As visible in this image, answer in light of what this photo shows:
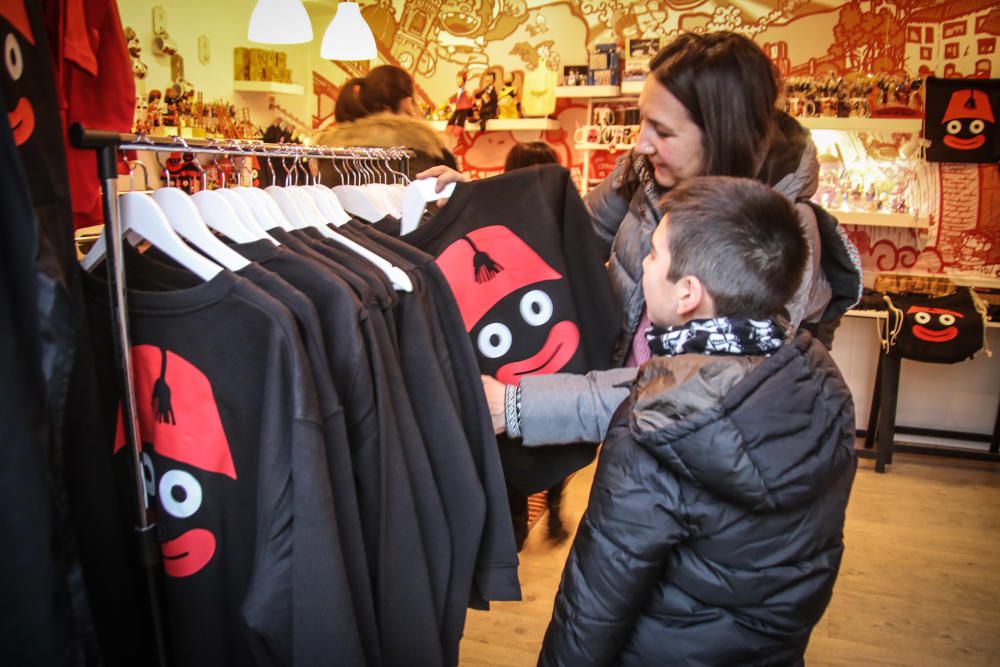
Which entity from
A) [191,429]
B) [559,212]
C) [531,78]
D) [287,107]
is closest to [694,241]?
[559,212]

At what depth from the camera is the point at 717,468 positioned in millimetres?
1257

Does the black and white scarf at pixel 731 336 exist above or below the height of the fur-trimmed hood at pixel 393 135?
below

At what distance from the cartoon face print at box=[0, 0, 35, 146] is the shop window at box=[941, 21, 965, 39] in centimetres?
525

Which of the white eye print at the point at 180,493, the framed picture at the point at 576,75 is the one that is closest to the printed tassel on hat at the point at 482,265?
the white eye print at the point at 180,493

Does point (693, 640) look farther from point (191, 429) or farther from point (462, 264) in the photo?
point (191, 429)

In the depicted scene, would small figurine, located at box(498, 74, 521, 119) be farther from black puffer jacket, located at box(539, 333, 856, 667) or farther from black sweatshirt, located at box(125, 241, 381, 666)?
black sweatshirt, located at box(125, 241, 381, 666)

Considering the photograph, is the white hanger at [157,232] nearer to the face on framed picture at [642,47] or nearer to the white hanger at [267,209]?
the white hanger at [267,209]

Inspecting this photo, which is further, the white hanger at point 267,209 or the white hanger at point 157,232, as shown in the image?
the white hanger at point 267,209

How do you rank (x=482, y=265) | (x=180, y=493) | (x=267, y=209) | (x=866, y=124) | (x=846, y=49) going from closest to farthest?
1. (x=180, y=493)
2. (x=267, y=209)
3. (x=482, y=265)
4. (x=866, y=124)
5. (x=846, y=49)

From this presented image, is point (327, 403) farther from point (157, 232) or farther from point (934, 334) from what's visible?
point (934, 334)

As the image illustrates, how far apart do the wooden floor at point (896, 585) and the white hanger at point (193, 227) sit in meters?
1.90

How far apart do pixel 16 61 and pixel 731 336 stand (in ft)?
3.56

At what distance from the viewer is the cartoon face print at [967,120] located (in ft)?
15.1

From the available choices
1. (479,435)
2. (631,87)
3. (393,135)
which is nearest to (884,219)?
(631,87)
